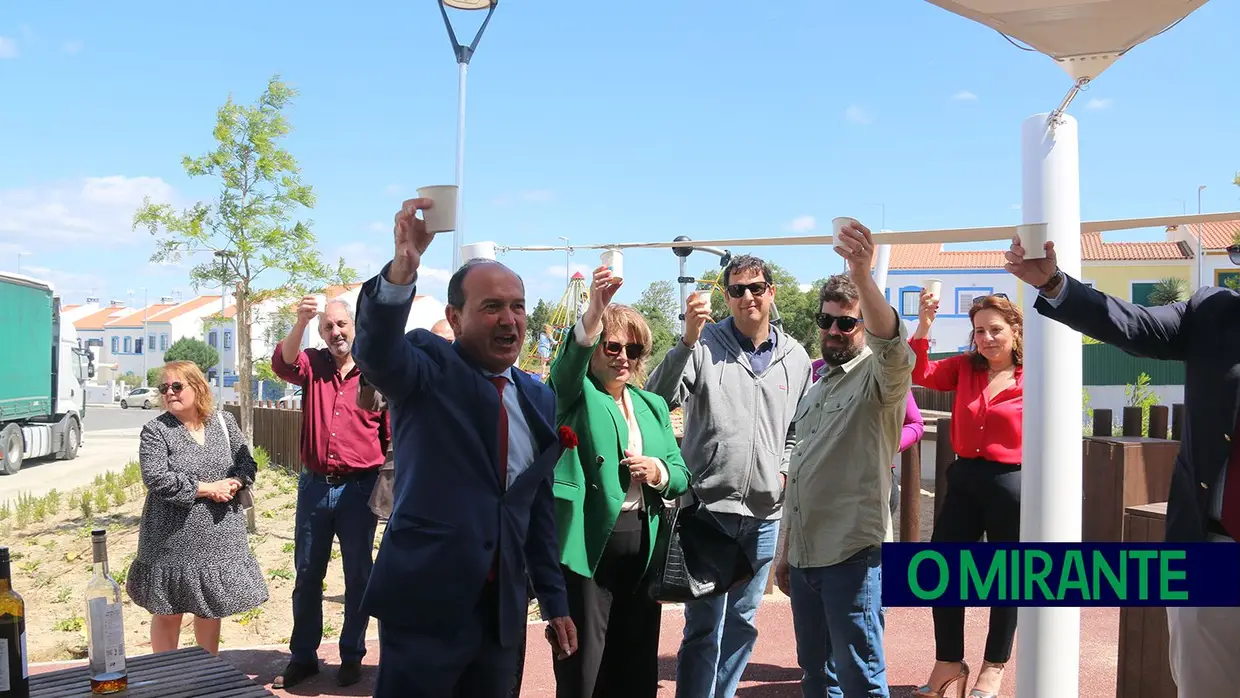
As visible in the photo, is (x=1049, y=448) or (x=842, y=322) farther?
(x=842, y=322)

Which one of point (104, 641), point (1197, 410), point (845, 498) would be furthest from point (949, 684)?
point (104, 641)

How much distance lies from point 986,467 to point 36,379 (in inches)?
739

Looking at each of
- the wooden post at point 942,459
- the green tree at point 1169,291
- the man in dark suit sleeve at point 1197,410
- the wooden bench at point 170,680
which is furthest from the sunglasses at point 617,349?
the green tree at point 1169,291

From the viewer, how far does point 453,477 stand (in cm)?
238

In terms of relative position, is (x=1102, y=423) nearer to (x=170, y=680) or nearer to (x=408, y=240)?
(x=408, y=240)

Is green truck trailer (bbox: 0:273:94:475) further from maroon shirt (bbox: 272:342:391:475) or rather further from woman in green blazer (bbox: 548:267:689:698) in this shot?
woman in green blazer (bbox: 548:267:689:698)

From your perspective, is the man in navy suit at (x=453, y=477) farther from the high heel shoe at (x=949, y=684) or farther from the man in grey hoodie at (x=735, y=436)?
the high heel shoe at (x=949, y=684)

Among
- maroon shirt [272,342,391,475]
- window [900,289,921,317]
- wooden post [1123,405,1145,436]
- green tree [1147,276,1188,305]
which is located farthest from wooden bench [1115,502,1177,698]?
window [900,289,921,317]

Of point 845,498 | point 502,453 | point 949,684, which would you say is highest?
point 502,453

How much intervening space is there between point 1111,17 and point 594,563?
2.30m

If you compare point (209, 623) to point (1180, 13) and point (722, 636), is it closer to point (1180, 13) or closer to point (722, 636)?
point (722, 636)

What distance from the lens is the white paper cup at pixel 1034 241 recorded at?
8.21ft

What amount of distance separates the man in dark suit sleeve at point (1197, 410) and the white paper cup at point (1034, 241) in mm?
15

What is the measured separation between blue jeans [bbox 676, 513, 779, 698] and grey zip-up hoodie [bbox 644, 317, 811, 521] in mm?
90
